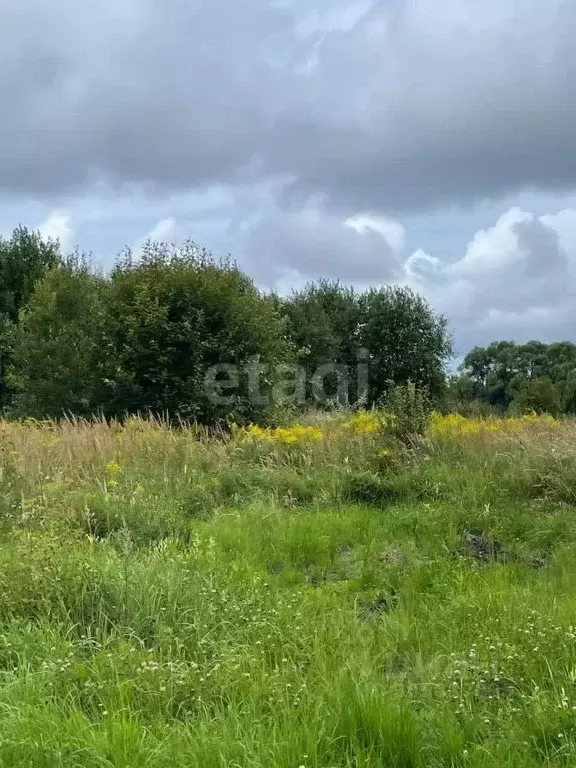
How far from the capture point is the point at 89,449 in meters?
9.68

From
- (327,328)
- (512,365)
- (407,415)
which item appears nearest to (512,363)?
(512,365)

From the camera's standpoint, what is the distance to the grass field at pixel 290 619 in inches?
116

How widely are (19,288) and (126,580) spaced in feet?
101

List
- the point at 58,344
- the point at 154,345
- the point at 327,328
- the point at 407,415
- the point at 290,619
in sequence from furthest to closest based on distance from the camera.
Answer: the point at 327,328 < the point at 58,344 < the point at 154,345 < the point at 407,415 < the point at 290,619

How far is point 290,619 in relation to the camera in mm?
4367

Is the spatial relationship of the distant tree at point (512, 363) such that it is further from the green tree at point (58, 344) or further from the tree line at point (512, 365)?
the green tree at point (58, 344)

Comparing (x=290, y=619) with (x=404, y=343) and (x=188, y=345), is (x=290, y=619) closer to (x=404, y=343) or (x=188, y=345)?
(x=188, y=345)

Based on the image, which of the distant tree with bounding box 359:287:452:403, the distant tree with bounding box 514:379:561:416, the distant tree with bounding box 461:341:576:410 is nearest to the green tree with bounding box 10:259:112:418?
the distant tree with bounding box 359:287:452:403

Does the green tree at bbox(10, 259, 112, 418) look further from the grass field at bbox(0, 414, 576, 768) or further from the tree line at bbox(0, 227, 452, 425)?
the grass field at bbox(0, 414, 576, 768)

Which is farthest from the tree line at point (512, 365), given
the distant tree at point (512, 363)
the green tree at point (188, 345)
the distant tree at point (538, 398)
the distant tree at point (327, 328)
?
the green tree at point (188, 345)

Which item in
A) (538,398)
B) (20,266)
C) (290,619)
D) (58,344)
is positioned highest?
(20,266)

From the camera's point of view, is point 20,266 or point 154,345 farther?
point 20,266

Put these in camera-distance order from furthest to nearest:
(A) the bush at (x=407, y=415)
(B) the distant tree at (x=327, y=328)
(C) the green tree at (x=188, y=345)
Result: (B) the distant tree at (x=327, y=328)
(C) the green tree at (x=188, y=345)
(A) the bush at (x=407, y=415)

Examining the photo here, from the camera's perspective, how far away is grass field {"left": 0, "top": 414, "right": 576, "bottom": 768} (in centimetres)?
295
